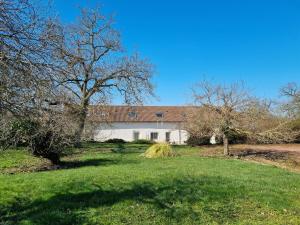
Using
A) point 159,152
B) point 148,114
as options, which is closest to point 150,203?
point 159,152

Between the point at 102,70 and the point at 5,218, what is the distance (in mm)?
24967

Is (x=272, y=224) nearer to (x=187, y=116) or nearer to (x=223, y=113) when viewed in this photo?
(x=223, y=113)

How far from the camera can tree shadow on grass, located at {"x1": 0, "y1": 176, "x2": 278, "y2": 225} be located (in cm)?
814

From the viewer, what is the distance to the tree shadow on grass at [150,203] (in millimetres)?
8141

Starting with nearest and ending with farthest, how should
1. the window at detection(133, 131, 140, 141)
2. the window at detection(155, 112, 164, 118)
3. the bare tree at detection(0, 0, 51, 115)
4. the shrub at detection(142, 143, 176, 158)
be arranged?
1. the bare tree at detection(0, 0, 51, 115)
2. the shrub at detection(142, 143, 176, 158)
3. the window at detection(133, 131, 140, 141)
4. the window at detection(155, 112, 164, 118)

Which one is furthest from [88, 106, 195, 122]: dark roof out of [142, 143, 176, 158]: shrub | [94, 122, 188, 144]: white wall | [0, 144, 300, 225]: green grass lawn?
[0, 144, 300, 225]: green grass lawn

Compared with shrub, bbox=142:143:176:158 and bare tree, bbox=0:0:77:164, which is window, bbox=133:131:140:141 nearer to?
shrub, bbox=142:143:176:158

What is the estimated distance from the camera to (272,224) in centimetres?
809

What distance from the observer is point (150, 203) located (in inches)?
359

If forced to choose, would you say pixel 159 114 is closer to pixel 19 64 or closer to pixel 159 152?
pixel 159 152

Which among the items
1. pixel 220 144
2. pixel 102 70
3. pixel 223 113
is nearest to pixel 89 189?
pixel 223 113

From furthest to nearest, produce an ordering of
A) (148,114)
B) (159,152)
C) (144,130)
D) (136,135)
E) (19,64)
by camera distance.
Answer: (148,114)
(144,130)
(136,135)
(159,152)
(19,64)

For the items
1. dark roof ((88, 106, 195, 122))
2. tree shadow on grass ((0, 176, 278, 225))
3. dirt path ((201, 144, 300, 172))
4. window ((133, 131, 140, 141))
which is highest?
dark roof ((88, 106, 195, 122))

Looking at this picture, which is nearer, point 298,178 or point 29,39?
point 29,39
